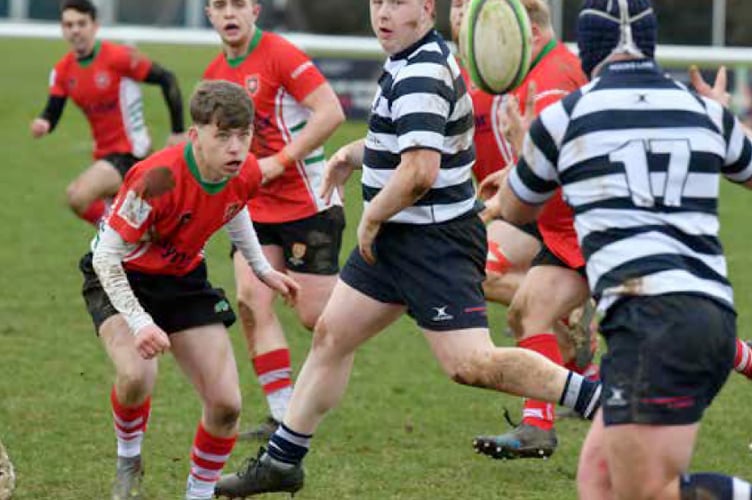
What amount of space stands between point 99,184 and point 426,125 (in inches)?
264

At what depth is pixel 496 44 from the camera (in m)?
6.00

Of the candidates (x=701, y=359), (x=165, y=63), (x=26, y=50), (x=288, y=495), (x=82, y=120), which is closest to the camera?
(x=701, y=359)

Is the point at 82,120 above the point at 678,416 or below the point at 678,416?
below

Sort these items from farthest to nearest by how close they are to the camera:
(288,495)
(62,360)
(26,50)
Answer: (26,50), (62,360), (288,495)

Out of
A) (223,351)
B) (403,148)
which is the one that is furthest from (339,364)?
(403,148)

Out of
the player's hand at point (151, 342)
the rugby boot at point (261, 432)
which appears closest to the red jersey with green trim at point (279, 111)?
the rugby boot at point (261, 432)

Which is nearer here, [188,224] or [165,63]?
[188,224]

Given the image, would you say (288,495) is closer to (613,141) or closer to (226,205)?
(226,205)

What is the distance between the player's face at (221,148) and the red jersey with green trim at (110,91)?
644cm

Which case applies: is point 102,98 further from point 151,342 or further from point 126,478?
point 151,342

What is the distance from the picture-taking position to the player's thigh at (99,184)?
12048 millimetres

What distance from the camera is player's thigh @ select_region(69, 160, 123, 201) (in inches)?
474

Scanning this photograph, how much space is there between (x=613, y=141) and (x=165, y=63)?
22986 millimetres

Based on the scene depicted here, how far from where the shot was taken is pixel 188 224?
19.5 feet
